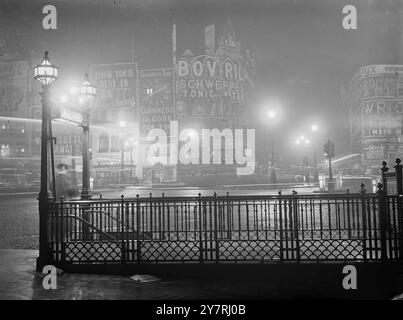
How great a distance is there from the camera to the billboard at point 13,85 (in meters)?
70.6

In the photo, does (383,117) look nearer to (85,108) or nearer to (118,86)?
(118,86)

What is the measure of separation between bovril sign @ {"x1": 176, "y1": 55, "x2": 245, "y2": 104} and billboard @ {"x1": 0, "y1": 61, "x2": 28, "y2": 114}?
30957 millimetres

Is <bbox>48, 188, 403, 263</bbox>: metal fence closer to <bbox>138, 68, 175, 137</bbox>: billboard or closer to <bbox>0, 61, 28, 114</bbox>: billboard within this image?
<bbox>138, 68, 175, 137</bbox>: billboard

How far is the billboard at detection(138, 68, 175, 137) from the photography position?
63688mm

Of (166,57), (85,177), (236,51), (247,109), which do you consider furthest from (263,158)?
(85,177)

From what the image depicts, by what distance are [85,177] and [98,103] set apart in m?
59.8

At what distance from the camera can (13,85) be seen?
7169 centimetres

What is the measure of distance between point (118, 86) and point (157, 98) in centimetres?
743

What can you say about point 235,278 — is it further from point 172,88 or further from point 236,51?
point 236,51

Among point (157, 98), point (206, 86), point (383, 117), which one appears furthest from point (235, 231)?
point (383, 117)

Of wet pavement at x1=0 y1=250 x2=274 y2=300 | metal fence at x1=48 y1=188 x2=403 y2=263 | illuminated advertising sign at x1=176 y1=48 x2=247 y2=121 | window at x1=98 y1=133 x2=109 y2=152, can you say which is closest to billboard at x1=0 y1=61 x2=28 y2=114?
window at x1=98 y1=133 x2=109 y2=152

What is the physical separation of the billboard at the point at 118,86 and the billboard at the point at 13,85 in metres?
16.0
